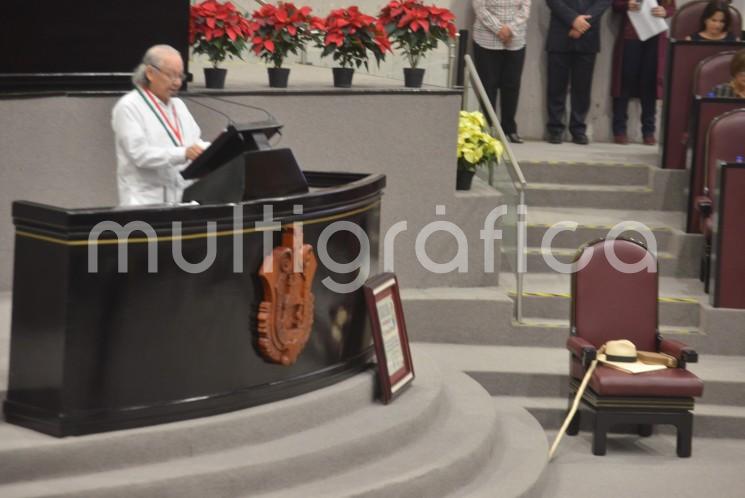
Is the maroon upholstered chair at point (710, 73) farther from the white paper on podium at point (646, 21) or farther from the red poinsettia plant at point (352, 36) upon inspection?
the red poinsettia plant at point (352, 36)

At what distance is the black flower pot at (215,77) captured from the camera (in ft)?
27.0

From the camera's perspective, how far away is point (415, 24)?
8828 millimetres

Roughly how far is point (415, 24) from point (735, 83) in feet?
7.93

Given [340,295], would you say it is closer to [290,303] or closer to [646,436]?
[290,303]

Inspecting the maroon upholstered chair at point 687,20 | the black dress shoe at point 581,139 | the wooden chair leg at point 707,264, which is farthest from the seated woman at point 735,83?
the black dress shoe at point 581,139

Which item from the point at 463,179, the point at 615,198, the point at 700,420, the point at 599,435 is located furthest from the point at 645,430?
the point at 615,198

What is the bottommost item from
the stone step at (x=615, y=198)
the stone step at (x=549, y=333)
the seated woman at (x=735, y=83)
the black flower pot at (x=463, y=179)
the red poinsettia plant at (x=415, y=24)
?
the stone step at (x=549, y=333)

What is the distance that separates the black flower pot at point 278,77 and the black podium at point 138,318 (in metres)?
2.46

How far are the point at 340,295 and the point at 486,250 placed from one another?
2.64 metres

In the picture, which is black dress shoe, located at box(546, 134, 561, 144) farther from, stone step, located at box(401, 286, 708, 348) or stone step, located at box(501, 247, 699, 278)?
stone step, located at box(401, 286, 708, 348)

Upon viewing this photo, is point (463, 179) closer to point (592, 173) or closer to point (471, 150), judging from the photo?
point (471, 150)

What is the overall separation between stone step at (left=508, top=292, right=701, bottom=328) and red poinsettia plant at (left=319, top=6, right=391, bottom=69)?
6.18 ft

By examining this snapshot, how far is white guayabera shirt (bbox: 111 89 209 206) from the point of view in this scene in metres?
6.22

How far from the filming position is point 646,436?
26.1ft
